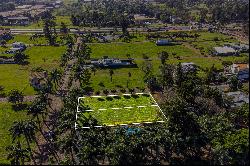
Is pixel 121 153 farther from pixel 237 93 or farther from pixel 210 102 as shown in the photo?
pixel 237 93

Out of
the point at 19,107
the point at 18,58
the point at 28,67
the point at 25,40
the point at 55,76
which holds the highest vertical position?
the point at 25,40

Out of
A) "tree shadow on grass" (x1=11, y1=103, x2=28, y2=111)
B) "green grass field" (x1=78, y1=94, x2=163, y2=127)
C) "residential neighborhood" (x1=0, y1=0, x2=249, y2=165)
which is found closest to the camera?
"residential neighborhood" (x1=0, y1=0, x2=249, y2=165)

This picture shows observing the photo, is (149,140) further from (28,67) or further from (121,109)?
(28,67)

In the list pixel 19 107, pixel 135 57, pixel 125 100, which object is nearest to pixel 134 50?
pixel 135 57

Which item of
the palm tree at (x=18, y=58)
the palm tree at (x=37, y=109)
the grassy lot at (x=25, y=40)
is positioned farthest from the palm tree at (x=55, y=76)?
the grassy lot at (x=25, y=40)

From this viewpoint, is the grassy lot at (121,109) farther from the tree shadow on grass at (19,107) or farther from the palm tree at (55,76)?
the tree shadow on grass at (19,107)

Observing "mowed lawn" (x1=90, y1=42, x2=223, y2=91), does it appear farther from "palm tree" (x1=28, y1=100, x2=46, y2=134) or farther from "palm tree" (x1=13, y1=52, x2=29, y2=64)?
"palm tree" (x1=13, y1=52, x2=29, y2=64)

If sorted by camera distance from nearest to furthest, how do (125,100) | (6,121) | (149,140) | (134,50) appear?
1. (149,140)
2. (6,121)
3. (125,100)
4. (134,50)

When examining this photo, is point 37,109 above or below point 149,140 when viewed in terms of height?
above

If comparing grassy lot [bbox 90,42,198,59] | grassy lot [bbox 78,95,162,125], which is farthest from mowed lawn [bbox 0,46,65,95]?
grassy lot [bbox 78,95,162,125]
